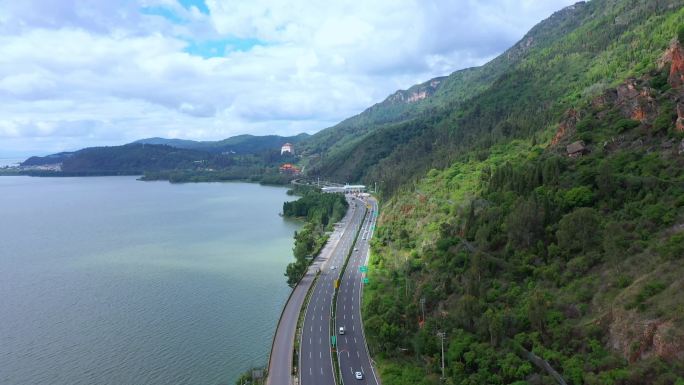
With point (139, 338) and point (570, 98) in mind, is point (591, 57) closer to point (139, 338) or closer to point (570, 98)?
point (570, 98)

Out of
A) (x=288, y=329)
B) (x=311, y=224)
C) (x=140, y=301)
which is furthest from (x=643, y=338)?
(x=311, y=224)

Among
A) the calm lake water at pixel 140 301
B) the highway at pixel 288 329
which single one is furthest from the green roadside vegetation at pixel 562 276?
the calm lake water at pixel 140 301

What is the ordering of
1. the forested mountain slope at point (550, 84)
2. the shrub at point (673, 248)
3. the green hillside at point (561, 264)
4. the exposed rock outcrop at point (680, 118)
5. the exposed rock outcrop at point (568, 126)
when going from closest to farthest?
the green hillside at point (561, 264)
the shrub at point (673, 248)
the exposed rock outcrop at point (680, 118)
the exposed rock outcrop at point (568, 126)
the forested mountain slope at point (550, 84)

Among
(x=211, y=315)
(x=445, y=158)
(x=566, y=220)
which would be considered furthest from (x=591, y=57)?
(x=211, y=315)

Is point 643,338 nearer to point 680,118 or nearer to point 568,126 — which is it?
point 680,118

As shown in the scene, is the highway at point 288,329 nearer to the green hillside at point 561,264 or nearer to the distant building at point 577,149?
the green hillside at point 561,264
